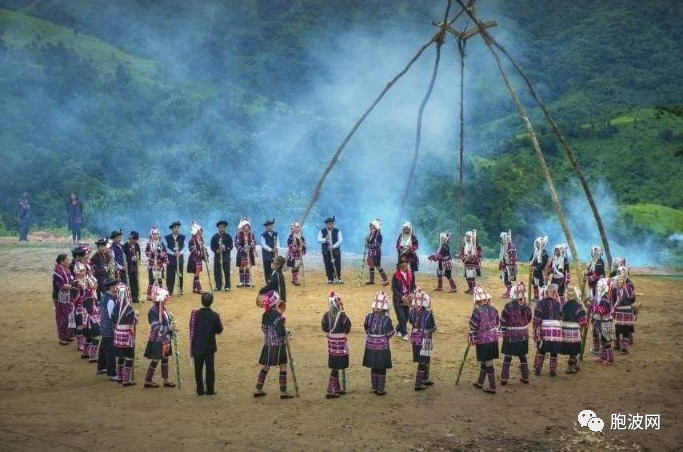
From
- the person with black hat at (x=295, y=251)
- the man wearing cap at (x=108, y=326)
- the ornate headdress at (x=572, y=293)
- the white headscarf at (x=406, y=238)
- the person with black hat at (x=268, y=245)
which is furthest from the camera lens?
the person with black hat at (x=295, y=251)

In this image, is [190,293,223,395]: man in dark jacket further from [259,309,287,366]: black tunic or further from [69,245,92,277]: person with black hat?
[69,245,92,277]: person with black hat

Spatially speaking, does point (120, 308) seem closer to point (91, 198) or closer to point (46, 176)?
point (91, 198)

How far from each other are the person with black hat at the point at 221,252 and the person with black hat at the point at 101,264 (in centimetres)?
381

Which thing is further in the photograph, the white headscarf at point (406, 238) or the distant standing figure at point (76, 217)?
the distant standing figure at point (76, 217)

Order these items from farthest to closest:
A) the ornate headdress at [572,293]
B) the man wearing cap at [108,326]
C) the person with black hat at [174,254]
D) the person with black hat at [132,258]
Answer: the person with black hat at [174,254] → the person with black hat at [132,258] → the ornate headdress at [572,293] → the man wearing cap at [108,326]

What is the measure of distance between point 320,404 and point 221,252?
9.99 m

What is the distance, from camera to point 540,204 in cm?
3734

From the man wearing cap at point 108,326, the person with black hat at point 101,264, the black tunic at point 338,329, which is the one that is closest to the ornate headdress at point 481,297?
the black tunic at point 338,329

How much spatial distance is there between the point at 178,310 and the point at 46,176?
26.0 metres

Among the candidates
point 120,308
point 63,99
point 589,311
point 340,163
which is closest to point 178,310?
point 120,308

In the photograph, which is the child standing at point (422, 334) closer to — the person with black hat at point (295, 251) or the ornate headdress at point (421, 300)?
the ornate headdress at point (421, 300)

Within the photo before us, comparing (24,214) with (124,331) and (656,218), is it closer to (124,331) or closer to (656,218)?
(124,331)

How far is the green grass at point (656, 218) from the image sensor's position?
3353 cm

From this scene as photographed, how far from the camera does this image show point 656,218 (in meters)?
34.3
